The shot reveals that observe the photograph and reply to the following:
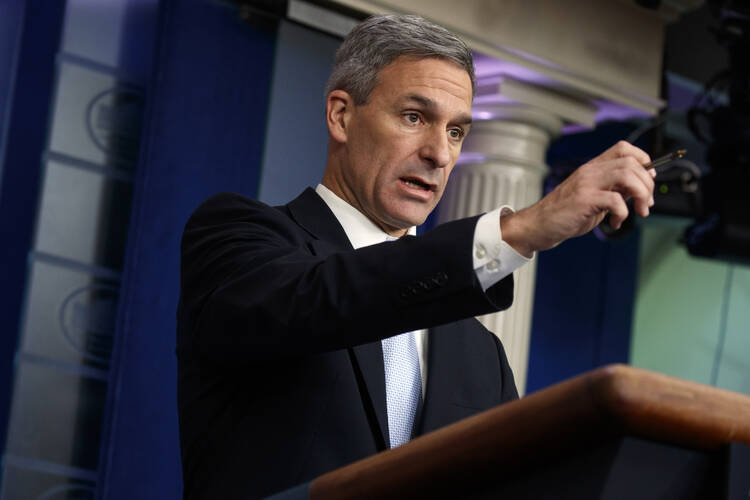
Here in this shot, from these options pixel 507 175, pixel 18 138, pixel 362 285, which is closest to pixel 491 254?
pixel 362 285

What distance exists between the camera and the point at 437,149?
1297mm

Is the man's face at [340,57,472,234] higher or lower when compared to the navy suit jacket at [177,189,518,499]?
higher

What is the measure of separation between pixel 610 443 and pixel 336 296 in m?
0.37

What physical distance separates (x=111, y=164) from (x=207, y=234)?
1949mm

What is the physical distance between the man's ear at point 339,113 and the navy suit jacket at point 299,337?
0.77ft

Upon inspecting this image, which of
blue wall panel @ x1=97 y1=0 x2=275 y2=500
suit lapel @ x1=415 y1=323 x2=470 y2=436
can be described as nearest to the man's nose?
suit lapel @ x1=415 y1=323 x2=470 y2=436

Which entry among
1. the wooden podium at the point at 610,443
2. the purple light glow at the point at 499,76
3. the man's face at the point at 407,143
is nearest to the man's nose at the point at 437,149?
the man's face at the point at 407,143

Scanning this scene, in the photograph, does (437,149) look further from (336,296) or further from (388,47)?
(336,296)

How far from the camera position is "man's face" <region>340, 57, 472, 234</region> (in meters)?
1.30

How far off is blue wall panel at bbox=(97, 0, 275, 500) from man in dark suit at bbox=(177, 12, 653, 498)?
1561 millimetres

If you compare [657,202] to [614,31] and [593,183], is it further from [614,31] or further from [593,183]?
[593,183]

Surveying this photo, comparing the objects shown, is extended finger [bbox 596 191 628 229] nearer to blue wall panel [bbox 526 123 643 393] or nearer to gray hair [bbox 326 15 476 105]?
gray hair [bbox 326 15 476 105]

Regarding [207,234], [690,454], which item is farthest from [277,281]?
[690,454]

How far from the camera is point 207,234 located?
1.10m
